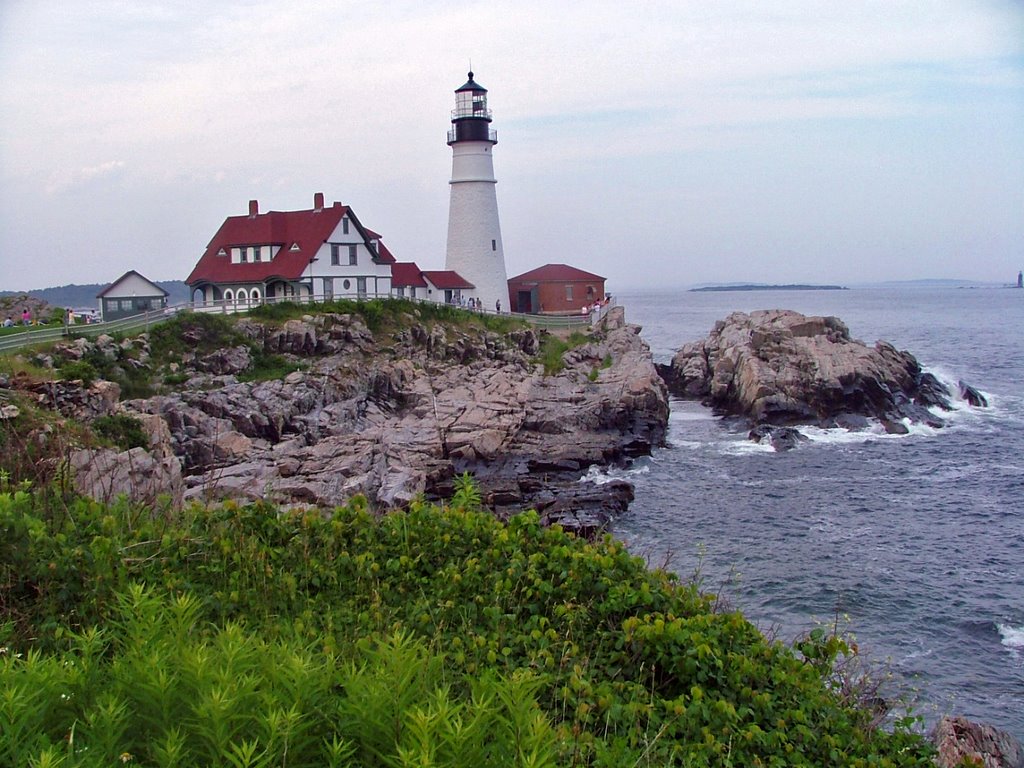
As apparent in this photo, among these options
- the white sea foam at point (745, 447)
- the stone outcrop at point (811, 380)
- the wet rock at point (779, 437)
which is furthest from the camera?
the stone outcrop at point (811, 380)

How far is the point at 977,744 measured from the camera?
10133mm

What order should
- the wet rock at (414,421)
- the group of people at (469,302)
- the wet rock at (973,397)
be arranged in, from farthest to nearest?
the group of people at (469,302) → the wet rock at (973,397) → the wet rock at (414,421)

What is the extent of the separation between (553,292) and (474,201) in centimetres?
933

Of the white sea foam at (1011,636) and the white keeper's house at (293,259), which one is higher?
the white keeper's house at (293,259)

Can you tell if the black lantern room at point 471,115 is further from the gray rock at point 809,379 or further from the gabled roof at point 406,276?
the gray rock at point 809,379

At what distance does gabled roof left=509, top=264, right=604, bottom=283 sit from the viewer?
56875 millimetres

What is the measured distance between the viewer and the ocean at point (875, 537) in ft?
51.9

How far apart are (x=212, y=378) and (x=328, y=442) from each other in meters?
5.42

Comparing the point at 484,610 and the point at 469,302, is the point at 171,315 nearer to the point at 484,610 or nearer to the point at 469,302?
the point at 469,302

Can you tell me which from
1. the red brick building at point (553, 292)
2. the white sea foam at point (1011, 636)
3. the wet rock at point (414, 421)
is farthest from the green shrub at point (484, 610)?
the red brick building at point (553, 292)

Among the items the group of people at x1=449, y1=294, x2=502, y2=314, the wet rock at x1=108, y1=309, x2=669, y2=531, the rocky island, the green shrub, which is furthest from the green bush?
the group of people at x1=449, y1=294, x2=502, y2=314

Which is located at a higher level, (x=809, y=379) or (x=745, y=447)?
(x=809, y=379)

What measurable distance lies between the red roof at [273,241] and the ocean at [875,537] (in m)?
Answer: 18.2

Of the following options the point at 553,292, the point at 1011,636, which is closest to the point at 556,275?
the point at 553,292
